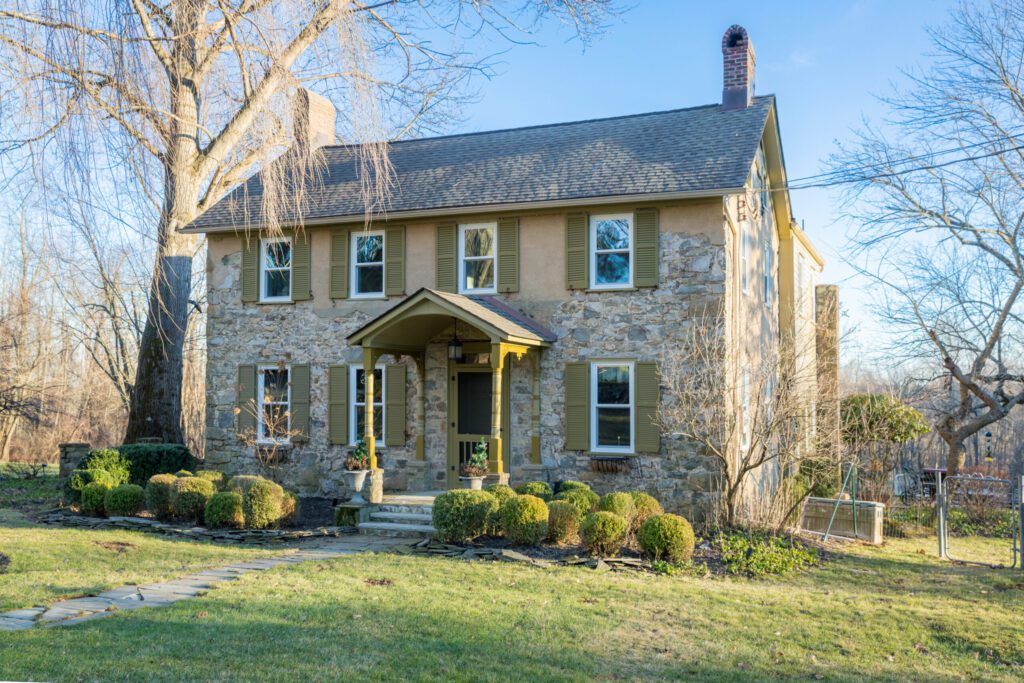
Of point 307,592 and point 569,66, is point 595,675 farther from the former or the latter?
point 569,66

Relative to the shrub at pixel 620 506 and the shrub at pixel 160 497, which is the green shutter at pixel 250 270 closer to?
the shrub at pixel 160 497

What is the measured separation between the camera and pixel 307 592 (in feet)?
25.7

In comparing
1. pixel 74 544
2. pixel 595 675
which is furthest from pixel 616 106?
pixel 595 675

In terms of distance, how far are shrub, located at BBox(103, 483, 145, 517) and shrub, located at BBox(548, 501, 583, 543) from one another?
20.2 feet

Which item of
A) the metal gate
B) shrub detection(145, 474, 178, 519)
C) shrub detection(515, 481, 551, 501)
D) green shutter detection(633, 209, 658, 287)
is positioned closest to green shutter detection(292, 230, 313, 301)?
shrub detection(145, 474, 178, 519)

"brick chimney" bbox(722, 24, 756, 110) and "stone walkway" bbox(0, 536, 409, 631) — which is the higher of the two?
"brick chimney" bbox(722, 24, 756, 110)

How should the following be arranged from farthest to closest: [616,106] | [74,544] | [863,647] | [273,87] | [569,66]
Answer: [616,106]
[74,544]
[569,66]
[273,87]
[863,647]

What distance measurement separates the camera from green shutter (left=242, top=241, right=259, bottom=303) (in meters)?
15.5

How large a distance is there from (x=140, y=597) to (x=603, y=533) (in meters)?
4.98

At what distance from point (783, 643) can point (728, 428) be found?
16.5 ft

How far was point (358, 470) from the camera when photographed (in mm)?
12852

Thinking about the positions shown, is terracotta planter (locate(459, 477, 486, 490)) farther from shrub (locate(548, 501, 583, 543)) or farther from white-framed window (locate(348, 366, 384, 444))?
white-framed window (locate(348, 366, 384, 444))

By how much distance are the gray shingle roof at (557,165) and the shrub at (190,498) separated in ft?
14.7

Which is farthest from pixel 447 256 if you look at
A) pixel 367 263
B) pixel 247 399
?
pixel 247 399
